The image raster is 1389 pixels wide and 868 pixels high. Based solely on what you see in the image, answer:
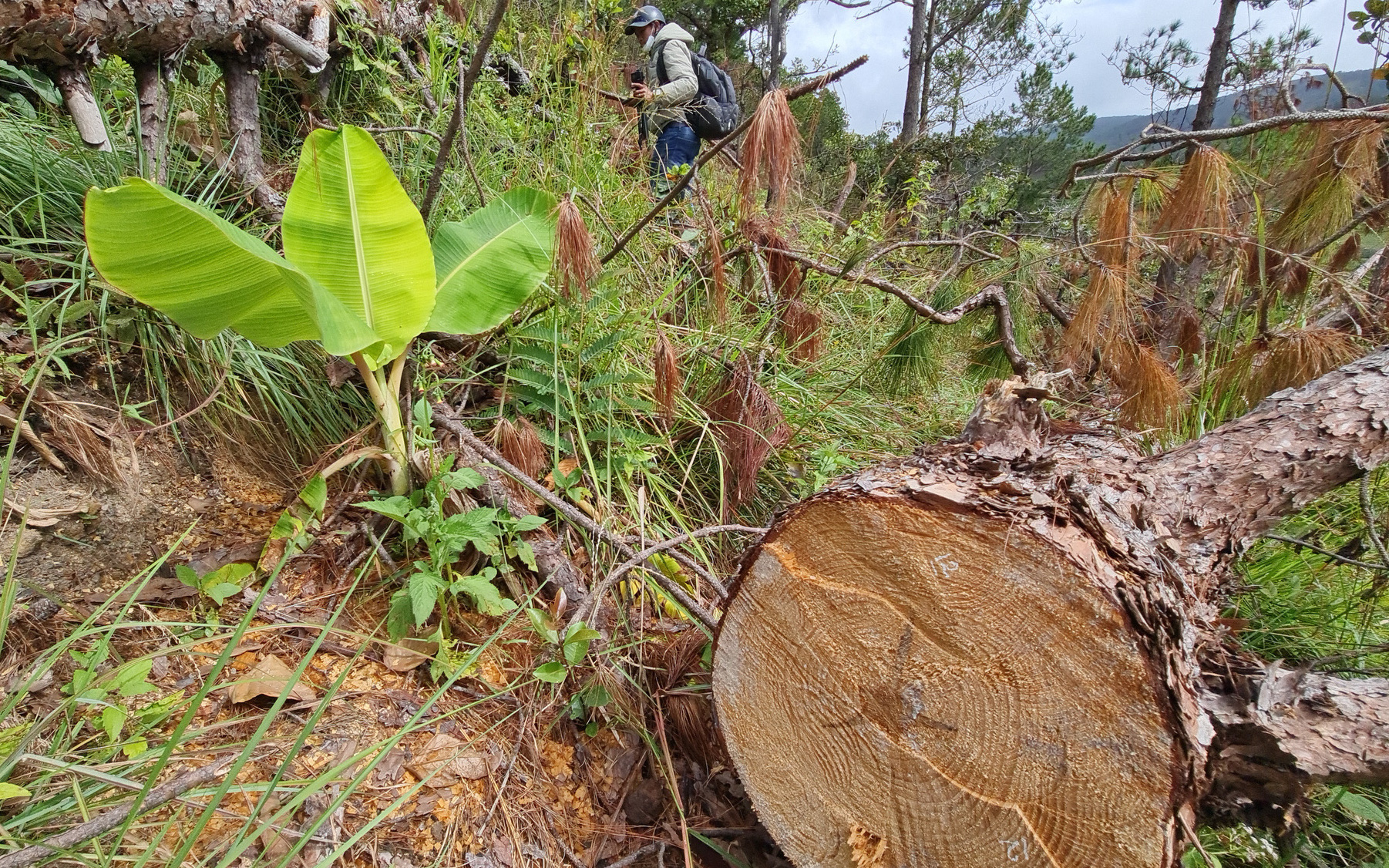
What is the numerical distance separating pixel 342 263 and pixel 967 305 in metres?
2.03

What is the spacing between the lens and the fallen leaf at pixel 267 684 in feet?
3.72

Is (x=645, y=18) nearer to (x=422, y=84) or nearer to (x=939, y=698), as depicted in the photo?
(x=422, y=84)

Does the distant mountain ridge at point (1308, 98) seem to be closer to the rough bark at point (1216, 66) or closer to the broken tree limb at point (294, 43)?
the rough bark at point (1216, 66)

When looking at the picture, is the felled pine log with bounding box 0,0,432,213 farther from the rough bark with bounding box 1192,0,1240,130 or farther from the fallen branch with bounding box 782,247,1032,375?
the rough bark with bounding box 1192,0,1240,130

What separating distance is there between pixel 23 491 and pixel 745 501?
5.73 feet

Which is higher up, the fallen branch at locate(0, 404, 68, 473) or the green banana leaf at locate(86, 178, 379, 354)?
the green banana leaf at locate(86, 178, 379, 354)

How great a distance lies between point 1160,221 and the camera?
81.0 inches

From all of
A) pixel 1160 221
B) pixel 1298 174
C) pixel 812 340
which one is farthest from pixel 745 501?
pixel 1298 174

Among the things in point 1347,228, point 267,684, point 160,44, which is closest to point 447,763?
point 267,684

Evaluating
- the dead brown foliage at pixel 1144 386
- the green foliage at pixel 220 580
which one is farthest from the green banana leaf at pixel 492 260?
the dead brown foliage at pixel 1144 386

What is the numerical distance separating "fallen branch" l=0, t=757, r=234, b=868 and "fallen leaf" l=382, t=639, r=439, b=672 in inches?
23.9

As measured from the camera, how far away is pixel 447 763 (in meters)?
1.16

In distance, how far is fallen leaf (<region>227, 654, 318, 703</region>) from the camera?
1135 mm

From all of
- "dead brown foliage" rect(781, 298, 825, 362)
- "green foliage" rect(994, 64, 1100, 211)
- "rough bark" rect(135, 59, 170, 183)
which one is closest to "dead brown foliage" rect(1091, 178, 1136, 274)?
"dead brown foliage" rect(781, 298, 825, 362)
